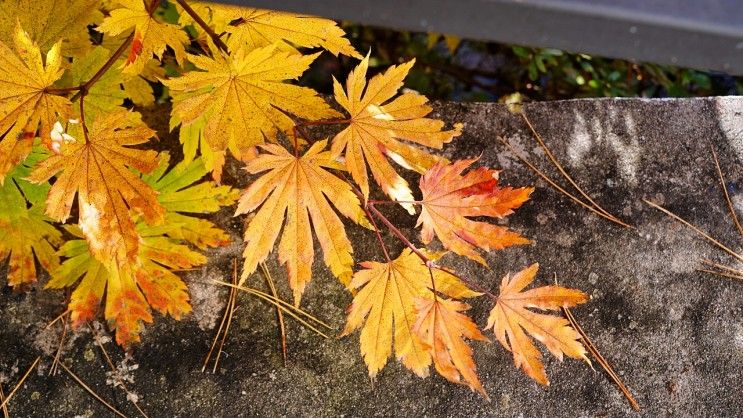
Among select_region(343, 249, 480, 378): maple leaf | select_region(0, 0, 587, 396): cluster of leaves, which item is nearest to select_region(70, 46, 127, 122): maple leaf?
select_region(0, 0, 587, 396): cluster of leaves

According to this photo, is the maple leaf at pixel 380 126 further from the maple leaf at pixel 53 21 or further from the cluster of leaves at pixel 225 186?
the maple leaf at pixel 53 21

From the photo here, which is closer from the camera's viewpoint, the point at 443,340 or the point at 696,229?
the point at 443,340

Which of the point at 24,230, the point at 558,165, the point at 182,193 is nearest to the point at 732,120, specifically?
the point at 558,165

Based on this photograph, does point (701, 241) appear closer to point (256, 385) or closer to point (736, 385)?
point (736, 385)

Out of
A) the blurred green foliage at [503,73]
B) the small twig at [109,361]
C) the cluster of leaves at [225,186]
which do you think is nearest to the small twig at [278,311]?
the cluster of leaves at [225,186]

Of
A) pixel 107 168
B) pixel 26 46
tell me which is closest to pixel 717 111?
pixel 107 168

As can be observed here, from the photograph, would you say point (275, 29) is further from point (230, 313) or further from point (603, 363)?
point (603, 363)
